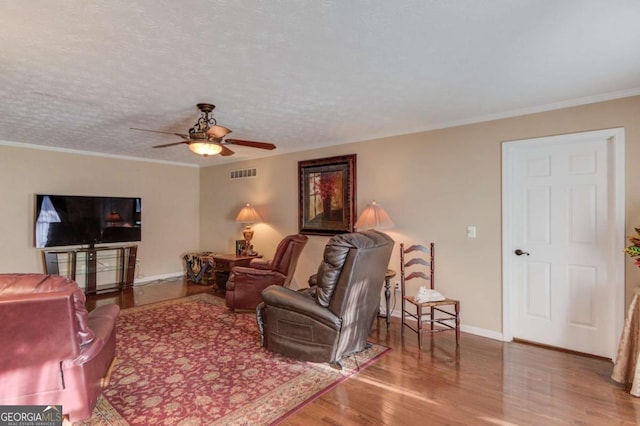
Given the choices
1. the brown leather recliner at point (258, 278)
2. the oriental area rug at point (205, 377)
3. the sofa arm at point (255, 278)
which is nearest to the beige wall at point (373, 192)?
the brown leather recliner at point (258, 278)

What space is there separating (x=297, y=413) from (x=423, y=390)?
1003 millimetres

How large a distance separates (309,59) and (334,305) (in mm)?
1946

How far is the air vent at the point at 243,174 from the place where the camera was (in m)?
6.21

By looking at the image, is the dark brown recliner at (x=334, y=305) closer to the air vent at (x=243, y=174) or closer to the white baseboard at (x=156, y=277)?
the air vent at (x=243, y=174)

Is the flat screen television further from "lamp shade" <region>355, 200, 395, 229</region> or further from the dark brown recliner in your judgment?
"lamp shade" <region>355, 200, 395, 229</region>

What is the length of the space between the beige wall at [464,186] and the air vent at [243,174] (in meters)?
1.76

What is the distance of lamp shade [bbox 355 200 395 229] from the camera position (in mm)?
4133

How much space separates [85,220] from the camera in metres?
5.52

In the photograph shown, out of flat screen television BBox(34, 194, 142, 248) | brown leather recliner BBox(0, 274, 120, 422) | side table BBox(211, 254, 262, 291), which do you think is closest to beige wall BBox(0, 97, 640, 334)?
flat screen television BBox(34, 194, 142, 248)

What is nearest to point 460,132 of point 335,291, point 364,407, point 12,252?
point 335,291

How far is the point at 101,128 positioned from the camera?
422cm

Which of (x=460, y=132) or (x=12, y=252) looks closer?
(x=460, y=132)

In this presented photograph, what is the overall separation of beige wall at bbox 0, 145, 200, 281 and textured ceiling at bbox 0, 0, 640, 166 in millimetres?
1628

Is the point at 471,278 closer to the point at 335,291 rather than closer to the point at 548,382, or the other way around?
the point at 548,382
